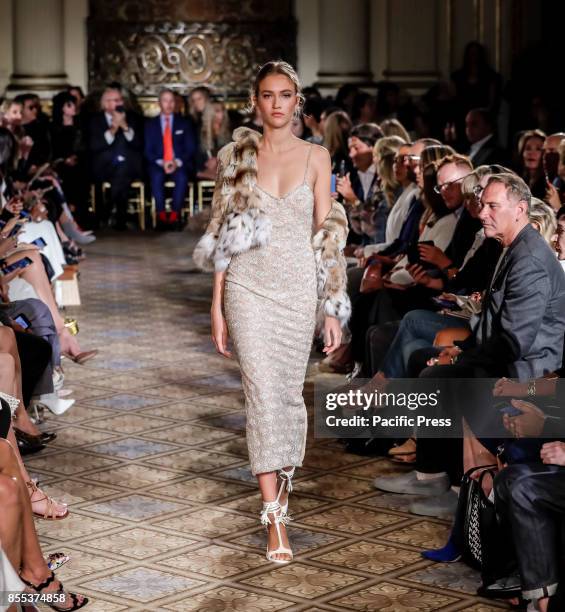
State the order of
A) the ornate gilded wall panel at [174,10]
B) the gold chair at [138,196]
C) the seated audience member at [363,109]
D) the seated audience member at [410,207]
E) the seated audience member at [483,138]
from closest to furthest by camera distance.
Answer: the seated audience member at [410,207] → the seated audience member at [483,138] → the seated audience member at [363,109] → the gold chair at [138,196] → the ornate gilded wall panel at [174,10]

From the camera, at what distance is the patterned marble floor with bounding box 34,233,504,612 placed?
172 inches

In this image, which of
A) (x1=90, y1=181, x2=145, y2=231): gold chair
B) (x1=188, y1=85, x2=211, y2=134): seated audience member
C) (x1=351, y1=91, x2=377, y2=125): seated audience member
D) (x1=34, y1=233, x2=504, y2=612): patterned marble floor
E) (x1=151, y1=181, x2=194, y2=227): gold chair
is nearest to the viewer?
(x1=34, y1=233, x2=504, y2=612): patterned marble floor

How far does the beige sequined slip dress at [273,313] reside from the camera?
471 centimetres

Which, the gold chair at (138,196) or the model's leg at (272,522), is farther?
the gold chair at (138,196)

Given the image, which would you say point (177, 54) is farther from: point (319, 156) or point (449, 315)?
point (319, 156)

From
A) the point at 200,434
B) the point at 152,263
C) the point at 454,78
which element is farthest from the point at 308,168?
the point at 454,78

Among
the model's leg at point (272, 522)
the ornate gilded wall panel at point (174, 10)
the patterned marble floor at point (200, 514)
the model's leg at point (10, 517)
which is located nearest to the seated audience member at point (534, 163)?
the patterned marble floor at point (200, 514)

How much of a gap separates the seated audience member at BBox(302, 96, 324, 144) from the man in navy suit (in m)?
1.47

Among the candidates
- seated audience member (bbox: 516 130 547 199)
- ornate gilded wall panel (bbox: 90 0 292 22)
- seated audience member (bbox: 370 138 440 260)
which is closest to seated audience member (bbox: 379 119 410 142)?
seated audience member (bbox: 516 130 547 199)

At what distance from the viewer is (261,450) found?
472cm

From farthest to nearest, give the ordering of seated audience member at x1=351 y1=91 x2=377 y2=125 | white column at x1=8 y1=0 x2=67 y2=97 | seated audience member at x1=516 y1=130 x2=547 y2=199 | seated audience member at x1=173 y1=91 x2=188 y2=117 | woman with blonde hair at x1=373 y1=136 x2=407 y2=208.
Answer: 1. white column at x1=8 y1=0 x2=67 y2=97
2. seated audience member at x1=173 y1=91 x2=188 y2=117
3. seated audience member at x1=351 y1=91 x2=377 y2=125
4. woman with blonde hair at x1=373 y1=136 x2=407 y2=208
5. seated audience member at x1=516 y1=130 x2=547 y2=199

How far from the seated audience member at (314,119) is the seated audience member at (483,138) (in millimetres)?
1248

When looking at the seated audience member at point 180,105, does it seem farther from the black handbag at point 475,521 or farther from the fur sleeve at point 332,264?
the black handbag at point 475,521

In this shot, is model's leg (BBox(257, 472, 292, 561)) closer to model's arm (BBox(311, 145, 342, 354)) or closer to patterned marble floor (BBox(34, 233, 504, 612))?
patterned marble floor (BBox(34, 233, 504, 612))
